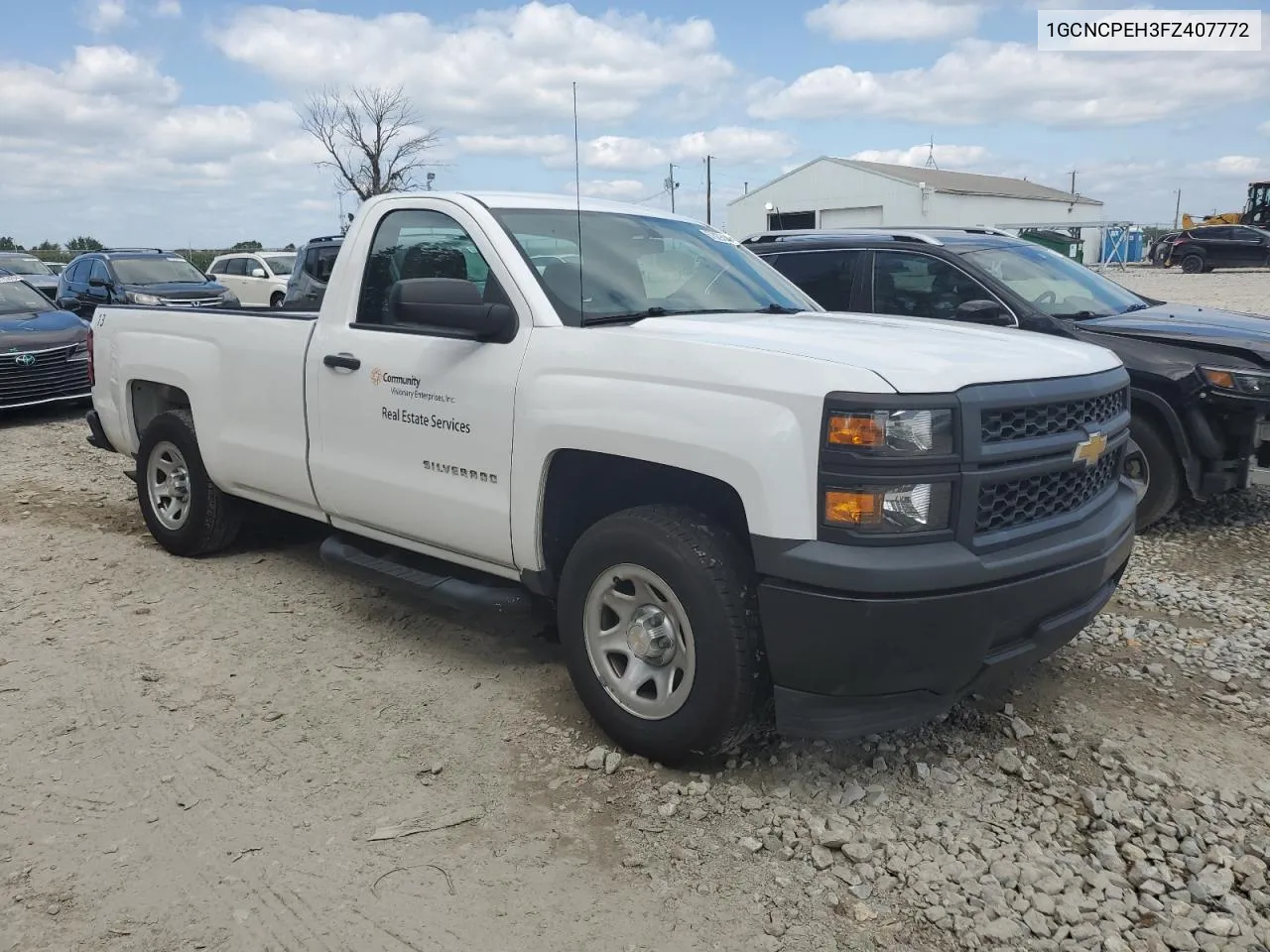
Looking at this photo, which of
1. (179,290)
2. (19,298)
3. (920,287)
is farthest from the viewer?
(179,290)

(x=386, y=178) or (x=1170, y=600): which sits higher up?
(x=386, y=178)

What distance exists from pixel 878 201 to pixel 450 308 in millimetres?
47601

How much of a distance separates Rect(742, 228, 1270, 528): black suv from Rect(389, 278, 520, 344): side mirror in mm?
3541

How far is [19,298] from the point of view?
12180 mm

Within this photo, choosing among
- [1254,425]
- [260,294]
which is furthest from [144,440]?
[260,294]

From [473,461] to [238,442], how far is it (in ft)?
6.07

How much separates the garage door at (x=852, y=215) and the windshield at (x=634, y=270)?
44393 mm

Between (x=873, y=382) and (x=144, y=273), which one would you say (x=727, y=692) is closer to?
(x=873, y=382)

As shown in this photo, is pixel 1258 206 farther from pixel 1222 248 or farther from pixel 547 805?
pixel 547 805

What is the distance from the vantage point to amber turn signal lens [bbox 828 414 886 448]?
9.21 ft

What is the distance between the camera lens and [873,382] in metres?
2.83

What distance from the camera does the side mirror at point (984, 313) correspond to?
607 cm

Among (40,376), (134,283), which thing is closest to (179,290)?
(134,283)

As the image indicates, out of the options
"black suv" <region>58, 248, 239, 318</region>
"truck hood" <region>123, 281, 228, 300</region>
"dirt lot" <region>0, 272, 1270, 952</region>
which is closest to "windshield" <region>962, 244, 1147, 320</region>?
"dirt lot" <region>0, 272, 1270, 952</region>
